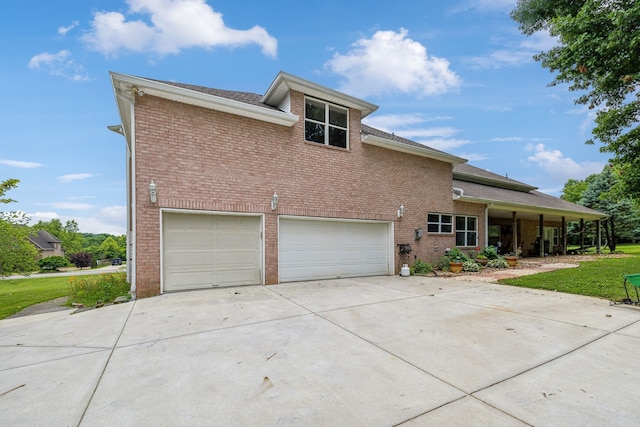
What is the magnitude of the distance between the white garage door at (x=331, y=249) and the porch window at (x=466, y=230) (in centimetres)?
453

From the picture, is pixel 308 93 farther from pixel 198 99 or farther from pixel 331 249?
pixel 331 249

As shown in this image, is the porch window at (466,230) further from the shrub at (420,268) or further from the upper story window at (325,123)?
the upper story window at (325,123)

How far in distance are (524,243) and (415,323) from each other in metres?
20.2

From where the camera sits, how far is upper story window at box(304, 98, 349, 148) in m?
9.60

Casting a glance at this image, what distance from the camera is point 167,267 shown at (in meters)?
7.30

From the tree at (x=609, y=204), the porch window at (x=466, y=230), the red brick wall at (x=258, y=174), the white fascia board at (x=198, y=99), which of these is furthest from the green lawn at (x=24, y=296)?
the tree at (x=609, y=204)

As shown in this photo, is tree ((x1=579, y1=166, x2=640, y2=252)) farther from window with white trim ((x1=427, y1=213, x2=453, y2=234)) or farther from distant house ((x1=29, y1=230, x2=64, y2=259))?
distant house ((x1=29, y1=230, x2=64, y2=259))

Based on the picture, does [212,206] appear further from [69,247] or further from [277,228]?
[69,247]

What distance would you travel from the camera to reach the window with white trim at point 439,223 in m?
12.5

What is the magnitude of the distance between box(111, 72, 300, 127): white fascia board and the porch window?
9.50 metres

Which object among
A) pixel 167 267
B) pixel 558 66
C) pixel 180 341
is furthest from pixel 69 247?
pixel 558 66

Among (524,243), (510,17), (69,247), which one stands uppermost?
(510,17)

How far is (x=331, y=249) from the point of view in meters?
9.91

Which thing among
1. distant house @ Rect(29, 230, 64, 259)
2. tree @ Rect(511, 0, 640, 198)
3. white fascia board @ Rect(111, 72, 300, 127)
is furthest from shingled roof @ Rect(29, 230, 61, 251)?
tree @ Rect(511, 0, 640, 198)
